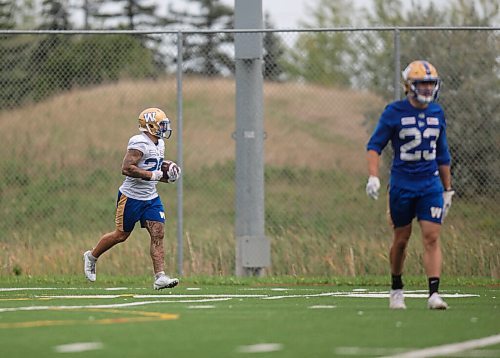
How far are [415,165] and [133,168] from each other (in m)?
4.26

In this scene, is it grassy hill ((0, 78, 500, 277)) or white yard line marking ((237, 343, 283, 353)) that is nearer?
white yard line marking ((237, 343, 283, 353))

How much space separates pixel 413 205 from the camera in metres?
12.8

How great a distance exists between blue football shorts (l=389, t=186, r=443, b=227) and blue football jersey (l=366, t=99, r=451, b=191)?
63 mm

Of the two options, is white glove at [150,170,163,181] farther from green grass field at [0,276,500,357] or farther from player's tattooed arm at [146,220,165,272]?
green grass field at [0,276,500,357]

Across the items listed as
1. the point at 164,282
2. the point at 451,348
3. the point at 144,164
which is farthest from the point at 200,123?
the point at 451,348

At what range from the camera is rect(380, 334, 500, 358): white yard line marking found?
8.66 m

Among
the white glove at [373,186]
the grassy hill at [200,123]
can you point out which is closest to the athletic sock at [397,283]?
the white glove at [373,186]

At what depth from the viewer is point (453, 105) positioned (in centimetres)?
2038

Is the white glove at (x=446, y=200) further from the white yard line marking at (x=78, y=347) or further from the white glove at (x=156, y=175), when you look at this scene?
the white yard line marking at (x=78, y=347)

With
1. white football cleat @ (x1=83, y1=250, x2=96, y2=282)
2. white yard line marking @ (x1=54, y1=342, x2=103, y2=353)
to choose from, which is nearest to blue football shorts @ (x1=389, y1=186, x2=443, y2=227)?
white yard line marking @ (x1=54, y1=342, x2=103, y2=353)

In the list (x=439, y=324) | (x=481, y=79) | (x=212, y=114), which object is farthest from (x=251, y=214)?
(x=439, y=324)

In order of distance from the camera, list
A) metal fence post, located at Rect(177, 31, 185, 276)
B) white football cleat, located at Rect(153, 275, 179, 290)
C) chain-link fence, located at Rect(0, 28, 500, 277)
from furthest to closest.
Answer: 1. chain-link fence, located at Rect(0, 28, 500, 277)
2. metal fence post, located at Rect(177, 31, 185, 276)
3. white football cleat, located at Rect(153, 275, 179, 290)

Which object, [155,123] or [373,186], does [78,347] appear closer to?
[373,186]

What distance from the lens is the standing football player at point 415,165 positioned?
41.7 feet
